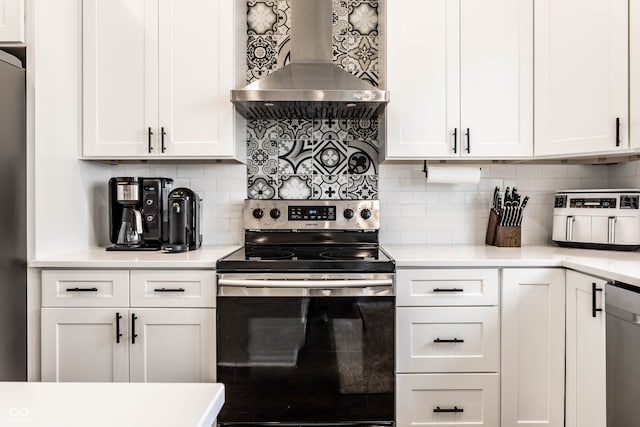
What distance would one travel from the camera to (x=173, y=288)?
2.03 meters

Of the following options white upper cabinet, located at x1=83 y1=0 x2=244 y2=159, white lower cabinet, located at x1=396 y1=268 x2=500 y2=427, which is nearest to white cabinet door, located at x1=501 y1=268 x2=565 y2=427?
white lower cabinet, located at x1=396 y1=268 x2=500 y2=427

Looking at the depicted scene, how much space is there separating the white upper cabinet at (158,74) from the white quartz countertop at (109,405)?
69.6 inches

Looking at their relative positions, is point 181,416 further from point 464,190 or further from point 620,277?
point 464,190

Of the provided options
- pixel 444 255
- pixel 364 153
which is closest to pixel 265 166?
pixel 364 153

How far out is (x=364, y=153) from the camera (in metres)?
2.72

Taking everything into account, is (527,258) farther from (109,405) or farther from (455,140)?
(109,405)

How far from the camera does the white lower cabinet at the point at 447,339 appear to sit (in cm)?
206

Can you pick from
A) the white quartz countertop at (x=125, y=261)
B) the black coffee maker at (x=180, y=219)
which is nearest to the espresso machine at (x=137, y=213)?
the black coffee maker at (x=180, y=219)

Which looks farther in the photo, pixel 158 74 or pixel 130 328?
pixel 158 74

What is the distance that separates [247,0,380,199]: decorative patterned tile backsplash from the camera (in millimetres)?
2707

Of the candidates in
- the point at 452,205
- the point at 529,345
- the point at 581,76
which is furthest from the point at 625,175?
the point at 529,345

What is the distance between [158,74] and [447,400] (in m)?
2.08

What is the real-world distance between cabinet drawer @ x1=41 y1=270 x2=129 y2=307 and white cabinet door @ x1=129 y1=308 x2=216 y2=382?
0.11m

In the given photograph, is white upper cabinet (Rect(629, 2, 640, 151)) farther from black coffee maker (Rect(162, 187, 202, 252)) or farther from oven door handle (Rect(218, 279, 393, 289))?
black coffee maker (Rect(162, 187, 202, 252))
